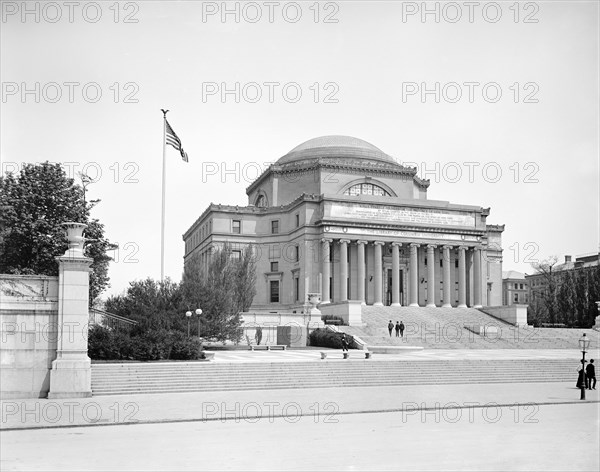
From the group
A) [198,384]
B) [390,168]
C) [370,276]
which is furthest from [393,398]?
[390,168]

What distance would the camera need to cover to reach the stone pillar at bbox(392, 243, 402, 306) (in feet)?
229

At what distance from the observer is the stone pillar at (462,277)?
7128 centimetres

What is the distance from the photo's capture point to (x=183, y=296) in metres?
39.8

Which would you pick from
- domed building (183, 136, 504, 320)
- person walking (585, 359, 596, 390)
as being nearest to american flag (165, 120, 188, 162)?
domed building (183, 136, 504, 320)

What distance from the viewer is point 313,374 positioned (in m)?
29.1

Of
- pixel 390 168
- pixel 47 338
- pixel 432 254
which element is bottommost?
pixel 47 338

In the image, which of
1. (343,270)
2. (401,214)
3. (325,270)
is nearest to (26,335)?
(325,270)

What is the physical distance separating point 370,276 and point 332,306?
42.9ft

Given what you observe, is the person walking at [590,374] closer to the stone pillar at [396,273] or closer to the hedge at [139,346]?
the hedge at [139,346]

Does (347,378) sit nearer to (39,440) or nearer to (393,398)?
(393,398)

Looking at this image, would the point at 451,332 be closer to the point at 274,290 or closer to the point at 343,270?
Result: the point at 343,270

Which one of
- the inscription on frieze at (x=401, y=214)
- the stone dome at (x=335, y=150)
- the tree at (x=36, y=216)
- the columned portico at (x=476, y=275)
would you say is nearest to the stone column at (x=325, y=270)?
the inscription on frieze at (x=401, y=214)

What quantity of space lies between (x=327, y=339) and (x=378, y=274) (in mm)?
24370

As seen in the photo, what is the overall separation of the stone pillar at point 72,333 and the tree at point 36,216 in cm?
1576
